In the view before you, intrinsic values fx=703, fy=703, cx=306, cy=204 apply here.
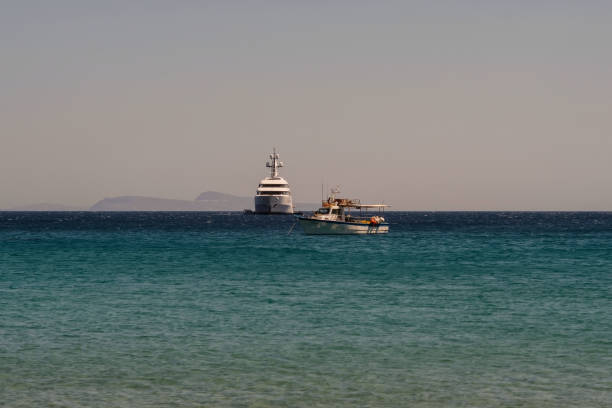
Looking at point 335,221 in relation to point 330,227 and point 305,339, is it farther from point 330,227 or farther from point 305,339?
point 305,339

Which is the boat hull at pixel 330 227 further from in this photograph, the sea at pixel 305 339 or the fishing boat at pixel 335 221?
the sea at pixel 305 339

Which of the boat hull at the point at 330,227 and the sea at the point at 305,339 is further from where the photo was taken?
the boat hull at the point at 330,227

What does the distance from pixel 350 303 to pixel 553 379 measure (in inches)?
500

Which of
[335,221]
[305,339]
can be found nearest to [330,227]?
[335,221]

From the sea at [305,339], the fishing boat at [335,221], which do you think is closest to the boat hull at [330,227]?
the fishing boat at [335,221]

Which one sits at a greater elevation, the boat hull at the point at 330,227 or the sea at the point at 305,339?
the boat hull at the point at 330,227

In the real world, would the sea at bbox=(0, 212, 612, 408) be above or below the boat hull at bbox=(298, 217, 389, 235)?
below

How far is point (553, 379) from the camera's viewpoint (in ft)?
48.3

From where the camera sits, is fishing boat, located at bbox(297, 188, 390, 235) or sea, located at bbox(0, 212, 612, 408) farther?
fishing boat, located at bbox(297, 188, 390, 235)

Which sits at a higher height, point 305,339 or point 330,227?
point 330,227

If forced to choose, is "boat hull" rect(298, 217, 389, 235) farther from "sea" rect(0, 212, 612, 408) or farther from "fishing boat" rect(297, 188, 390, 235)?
"sea" rect(0, 212, 612, 408)

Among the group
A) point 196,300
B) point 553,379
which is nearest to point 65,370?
point 553,379

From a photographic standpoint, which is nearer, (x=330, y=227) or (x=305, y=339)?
(x=305, y=339)

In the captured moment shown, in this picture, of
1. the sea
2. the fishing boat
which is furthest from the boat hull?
the sea
